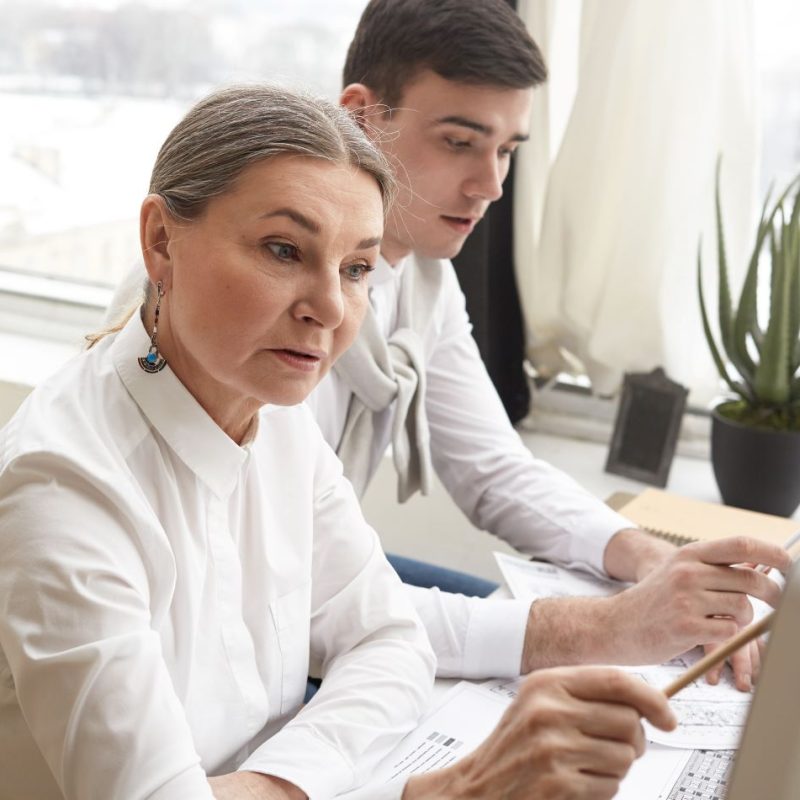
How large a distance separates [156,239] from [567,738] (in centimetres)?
61

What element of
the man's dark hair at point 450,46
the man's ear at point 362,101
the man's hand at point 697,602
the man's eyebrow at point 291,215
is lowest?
the man's hand at point 697,602

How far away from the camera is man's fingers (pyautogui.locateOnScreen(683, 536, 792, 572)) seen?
130 cm

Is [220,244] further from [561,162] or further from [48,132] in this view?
[48,132]

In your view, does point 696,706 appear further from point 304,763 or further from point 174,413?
point 174,413

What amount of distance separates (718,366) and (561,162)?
1.76 ft

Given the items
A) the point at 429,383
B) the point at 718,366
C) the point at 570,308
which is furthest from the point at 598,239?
the point at 429,383

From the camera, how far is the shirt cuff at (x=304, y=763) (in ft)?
3.53

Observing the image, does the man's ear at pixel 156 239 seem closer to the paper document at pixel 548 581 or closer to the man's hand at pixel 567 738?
the man's hand at pixel 567 738

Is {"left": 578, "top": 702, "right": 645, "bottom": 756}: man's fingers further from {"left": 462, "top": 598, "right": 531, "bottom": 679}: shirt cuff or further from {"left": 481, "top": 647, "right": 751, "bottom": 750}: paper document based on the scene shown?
{"left": 462, "top": 598, "right": 531, "bottom": 679}: shirt cuff

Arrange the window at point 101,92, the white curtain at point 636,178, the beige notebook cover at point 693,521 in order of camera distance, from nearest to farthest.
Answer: the beige notebook cover at point 693,521 → the white curtain at point 636,178 → the window at point 101,92

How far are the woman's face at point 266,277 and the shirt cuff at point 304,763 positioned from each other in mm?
325

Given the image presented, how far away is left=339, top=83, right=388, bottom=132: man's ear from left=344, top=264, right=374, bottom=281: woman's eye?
60cm

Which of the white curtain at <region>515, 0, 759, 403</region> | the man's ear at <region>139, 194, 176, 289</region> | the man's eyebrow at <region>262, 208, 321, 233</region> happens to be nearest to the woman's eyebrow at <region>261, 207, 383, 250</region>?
the man's eyebrow at <region>262, 208, 321, 233</region>

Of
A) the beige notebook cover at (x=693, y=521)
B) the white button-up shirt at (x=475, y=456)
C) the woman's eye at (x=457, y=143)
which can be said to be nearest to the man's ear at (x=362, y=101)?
the woman's eye at (x=457, y=143)
